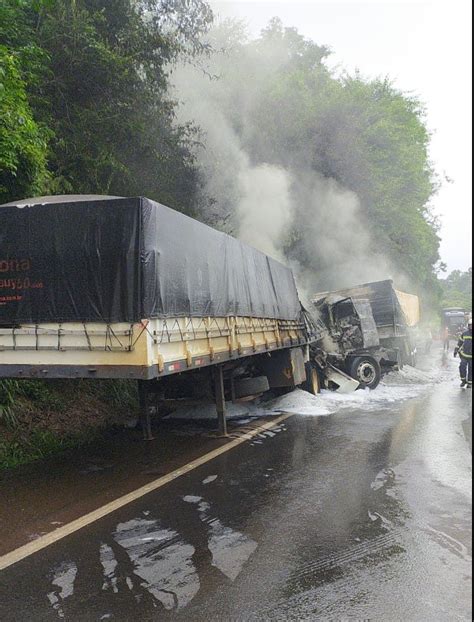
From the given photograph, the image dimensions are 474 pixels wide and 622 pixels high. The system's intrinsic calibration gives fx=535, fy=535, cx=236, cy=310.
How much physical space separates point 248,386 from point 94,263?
13.8 ft

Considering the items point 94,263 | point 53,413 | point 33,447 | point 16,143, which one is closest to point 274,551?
point 94,263

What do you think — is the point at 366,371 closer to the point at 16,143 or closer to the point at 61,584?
the point at 16,143

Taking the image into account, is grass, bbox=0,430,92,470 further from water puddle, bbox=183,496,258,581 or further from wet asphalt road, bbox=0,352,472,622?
water puddle, bbox=183,496,258,581

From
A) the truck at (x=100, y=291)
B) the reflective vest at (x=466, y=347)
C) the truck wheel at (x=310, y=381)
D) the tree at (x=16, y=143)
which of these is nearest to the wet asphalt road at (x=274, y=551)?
the truck at (x=100, y=291)

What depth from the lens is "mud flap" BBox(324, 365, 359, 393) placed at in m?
12.3

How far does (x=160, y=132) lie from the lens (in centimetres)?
1295

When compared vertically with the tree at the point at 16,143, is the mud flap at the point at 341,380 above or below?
below

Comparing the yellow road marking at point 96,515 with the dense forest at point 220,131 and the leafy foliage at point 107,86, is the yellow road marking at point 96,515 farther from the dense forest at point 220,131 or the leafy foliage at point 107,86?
the leafy foliage at point 107,86

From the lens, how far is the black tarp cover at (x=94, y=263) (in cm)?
516

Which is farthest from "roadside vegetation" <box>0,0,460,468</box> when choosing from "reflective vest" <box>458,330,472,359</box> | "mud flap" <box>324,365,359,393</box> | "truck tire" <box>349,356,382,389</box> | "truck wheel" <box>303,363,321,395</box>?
"reflective vest" <box>458,330,472,359</box>

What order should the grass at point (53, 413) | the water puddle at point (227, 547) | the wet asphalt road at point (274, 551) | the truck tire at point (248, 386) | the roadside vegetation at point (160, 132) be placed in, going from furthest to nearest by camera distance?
the truck tire at point (248, 386) → the roadside vegetation at point (160, 132) → the grass at point (53, 413) → the water puddle at point (227, 547) → the wet asphalt road at point (274, 551)

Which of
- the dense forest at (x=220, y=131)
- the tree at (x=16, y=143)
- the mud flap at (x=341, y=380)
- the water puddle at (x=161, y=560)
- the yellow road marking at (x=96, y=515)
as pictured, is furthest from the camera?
the mud flap at (x=341, y=380)

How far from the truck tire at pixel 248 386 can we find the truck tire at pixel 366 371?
473 centimetres

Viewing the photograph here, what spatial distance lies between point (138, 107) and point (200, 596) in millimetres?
10666
